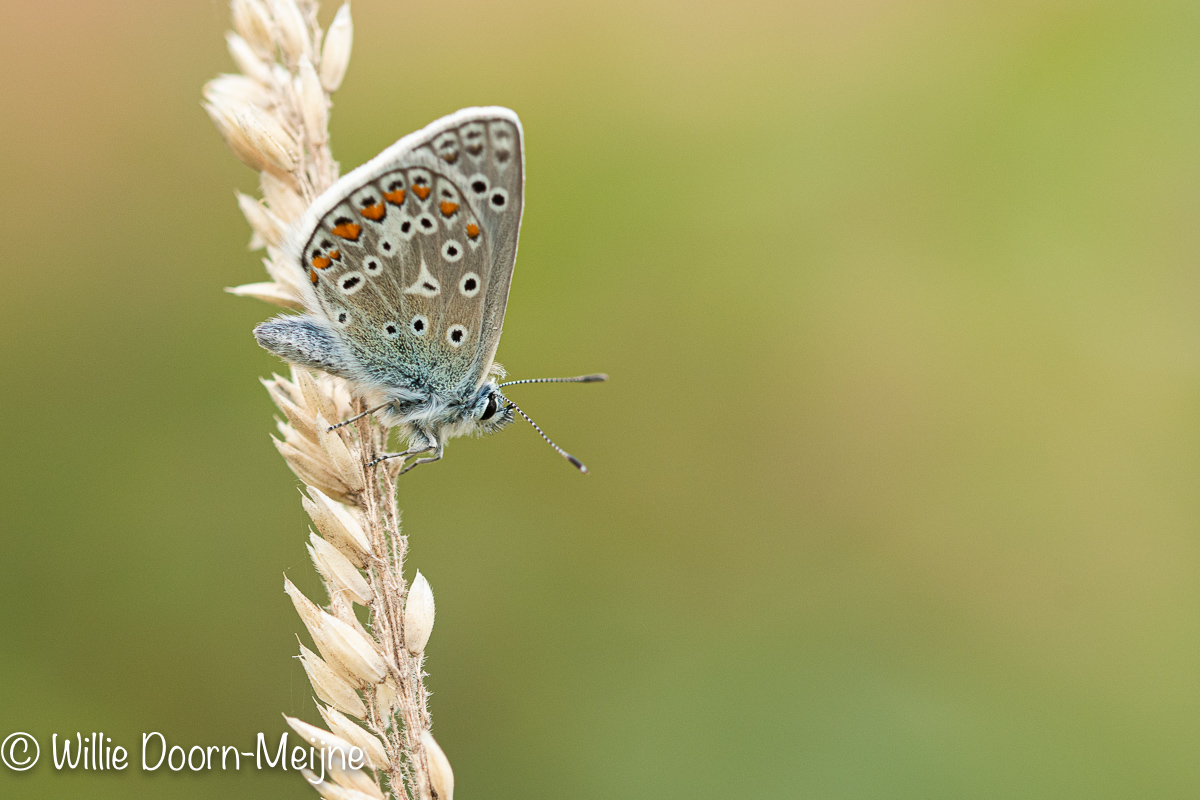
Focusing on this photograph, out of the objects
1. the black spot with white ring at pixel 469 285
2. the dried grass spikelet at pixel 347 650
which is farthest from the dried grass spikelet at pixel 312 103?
the dried grass spikelet at pixel 347 650

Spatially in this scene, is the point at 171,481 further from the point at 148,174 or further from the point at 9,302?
the point at 148,174

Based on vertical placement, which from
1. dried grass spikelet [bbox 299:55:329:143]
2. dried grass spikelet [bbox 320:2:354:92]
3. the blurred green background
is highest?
dried grass spikelet [bbox 320:2:354:92]

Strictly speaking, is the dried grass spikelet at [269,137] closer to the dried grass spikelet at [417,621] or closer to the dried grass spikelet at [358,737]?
the dried grass spikelet at [417,621]

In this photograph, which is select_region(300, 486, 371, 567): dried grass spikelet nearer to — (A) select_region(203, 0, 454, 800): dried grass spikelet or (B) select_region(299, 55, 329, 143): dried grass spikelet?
(A) select_region(203, 0, 454, 800): dried grass spikelet

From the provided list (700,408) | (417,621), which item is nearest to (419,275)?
(417,621)

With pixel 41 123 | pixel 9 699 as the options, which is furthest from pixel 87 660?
pixel 41 123

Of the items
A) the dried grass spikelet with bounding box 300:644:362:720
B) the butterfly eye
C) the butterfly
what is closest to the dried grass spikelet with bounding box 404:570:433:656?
the dried grass spikelet with bounding box 300:644:362:720
